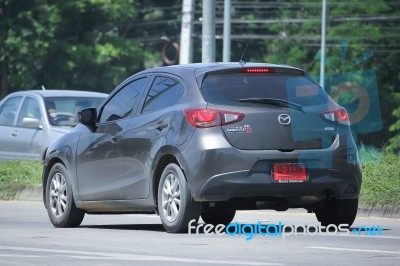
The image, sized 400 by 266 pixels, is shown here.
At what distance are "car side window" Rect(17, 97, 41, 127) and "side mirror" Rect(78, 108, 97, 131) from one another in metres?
8.22

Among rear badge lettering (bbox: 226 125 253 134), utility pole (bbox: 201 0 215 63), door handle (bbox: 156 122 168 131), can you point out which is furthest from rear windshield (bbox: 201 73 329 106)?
utility pole (bbox: 201 0 215 63)

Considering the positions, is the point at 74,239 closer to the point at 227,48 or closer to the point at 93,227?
the point at 93,227

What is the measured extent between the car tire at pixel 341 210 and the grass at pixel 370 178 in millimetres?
2091

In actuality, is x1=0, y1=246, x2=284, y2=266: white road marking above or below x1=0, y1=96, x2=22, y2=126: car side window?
above

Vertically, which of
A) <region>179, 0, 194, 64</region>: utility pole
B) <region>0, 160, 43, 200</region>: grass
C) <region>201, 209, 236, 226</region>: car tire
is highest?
<region>201, 209, 236, 226</region>: car tire

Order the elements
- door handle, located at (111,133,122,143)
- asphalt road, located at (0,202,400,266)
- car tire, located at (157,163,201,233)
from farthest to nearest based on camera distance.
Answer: door handle, located at (111,133,122,143) < car tire, located at (157,163,201,233) < asphalt road, located at (0,202,400,266)

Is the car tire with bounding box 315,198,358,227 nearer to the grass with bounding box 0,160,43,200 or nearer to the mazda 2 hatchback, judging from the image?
the mazda 2 hatchback

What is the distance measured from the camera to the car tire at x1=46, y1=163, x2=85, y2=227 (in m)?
14.4

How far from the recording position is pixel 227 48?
2722cm

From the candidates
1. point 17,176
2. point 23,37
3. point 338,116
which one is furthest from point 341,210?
point 23,37

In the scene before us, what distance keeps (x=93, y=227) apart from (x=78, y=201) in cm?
31

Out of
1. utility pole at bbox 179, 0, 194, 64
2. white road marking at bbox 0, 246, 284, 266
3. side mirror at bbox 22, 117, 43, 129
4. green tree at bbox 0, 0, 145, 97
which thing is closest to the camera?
white road marking at bbox 0, 246, 284, 266

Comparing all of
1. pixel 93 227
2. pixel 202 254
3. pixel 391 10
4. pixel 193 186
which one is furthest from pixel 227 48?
pixel 391 10

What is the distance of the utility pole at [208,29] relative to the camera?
20.5 meters
